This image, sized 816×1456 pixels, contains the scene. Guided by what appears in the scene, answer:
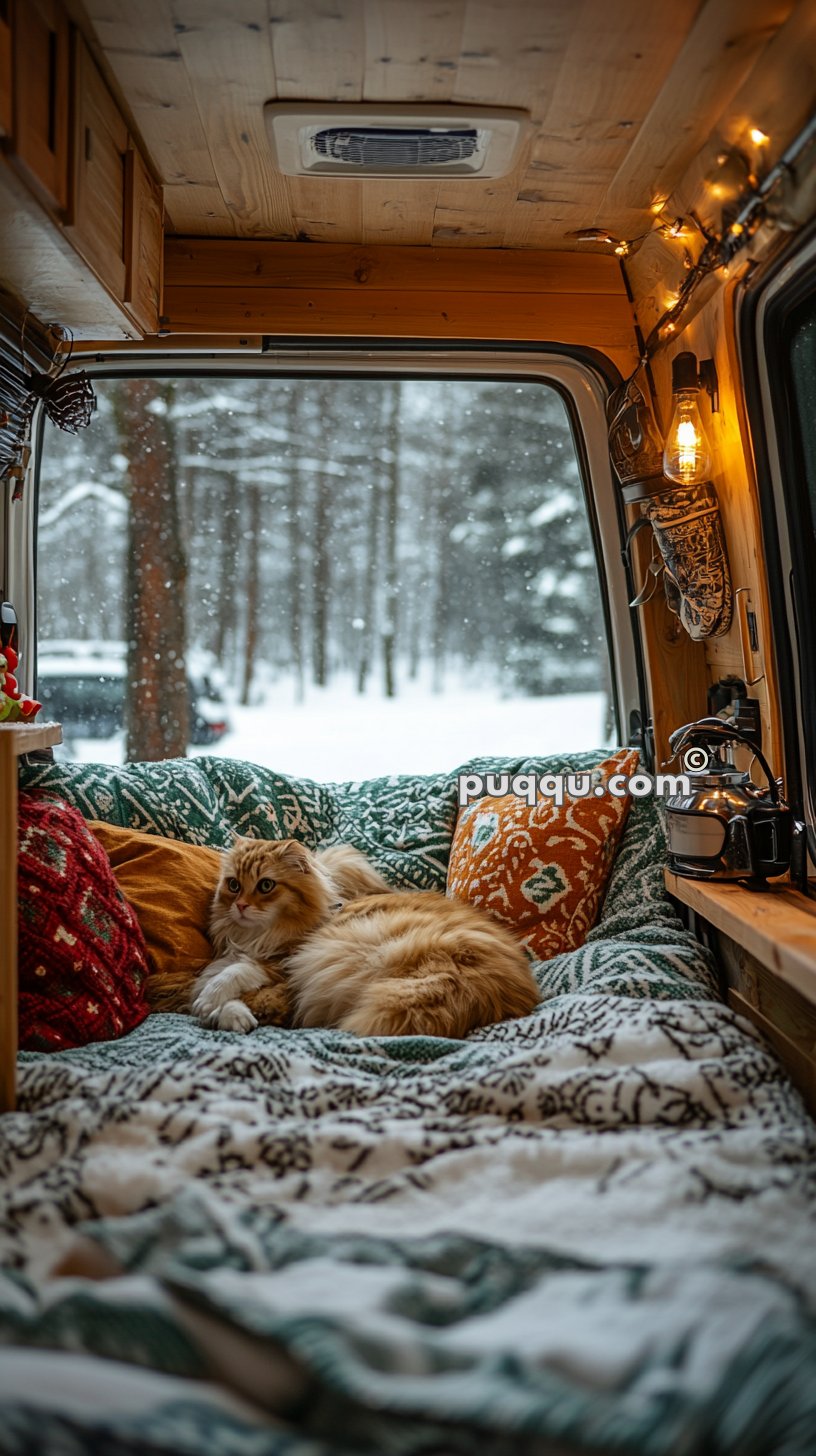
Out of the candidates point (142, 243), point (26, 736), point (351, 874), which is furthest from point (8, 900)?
point (142, 243)

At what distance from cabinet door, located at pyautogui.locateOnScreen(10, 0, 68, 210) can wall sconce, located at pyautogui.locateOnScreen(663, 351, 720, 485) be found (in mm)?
1404

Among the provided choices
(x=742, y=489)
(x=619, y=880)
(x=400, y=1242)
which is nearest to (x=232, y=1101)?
(x=400, y=1242)

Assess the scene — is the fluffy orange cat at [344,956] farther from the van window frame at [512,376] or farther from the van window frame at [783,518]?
A: the van window frame at [512,376]

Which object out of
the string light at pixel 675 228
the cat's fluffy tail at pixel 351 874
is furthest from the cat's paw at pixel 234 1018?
the string light at pixel 675 228

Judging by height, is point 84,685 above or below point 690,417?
below

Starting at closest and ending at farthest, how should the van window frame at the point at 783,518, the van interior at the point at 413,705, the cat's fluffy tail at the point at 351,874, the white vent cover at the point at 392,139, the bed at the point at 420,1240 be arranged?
the bed at the point at 420,1240 → the van interior at the point at 413,705 → the white vent cover at the point at 392,139 → the van window frame at the point at 783,518 → the cat's fluffy tail at the point at 351,874

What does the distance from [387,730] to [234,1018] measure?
1504mm

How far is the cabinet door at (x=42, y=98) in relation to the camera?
1692mm

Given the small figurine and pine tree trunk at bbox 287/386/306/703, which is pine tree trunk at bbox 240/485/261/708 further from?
the small figurine

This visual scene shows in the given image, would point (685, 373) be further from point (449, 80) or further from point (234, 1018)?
point (234, 1018)

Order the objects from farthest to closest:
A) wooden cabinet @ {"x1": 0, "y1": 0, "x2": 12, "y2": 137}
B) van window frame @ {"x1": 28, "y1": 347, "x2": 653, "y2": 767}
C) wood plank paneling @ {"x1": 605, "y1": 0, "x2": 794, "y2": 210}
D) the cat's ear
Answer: van window frame @ {"x1": 28, "y1": 347, "x2": 653, "y2": 767}
the cat's ear
wood plank paneling @ {"x1": 605, "y1": 0, "x2": 794, "y2": 210}
wooden cabinet @ {"x1": 0, "y1": 0, "x2": 12, "y2": 137}

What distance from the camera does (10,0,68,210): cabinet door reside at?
1692mm

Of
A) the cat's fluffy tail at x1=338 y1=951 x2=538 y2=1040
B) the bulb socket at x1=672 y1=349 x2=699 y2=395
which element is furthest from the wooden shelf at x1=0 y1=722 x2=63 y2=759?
the bulb socket at x1=672 y1=349 x2=699 y2=395

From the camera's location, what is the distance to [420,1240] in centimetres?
132
